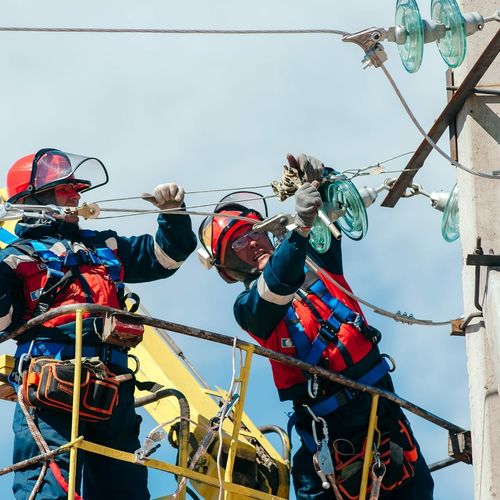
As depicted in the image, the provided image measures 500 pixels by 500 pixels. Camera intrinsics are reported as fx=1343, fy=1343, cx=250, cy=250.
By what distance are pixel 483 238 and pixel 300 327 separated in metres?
1.60

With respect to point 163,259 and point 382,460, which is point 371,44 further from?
point 382,460

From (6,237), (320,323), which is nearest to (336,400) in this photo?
(320,323)

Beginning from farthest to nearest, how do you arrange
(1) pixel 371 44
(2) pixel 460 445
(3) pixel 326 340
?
(3) pixel 326 340 → (2) pixel 460 445 → (1) pixel 371 44

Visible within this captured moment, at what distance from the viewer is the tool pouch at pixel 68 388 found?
22.6ft

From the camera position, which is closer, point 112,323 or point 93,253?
point 112,323

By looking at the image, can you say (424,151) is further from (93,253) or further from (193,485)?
(193,485)

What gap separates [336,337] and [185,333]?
1.04 meters

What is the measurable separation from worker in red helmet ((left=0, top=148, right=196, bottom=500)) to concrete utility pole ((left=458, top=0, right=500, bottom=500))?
1.80m

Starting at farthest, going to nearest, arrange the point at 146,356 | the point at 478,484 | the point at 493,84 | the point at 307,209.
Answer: the point at 146,356
the point at 307,209
the point at 493,84
the point at 478,484

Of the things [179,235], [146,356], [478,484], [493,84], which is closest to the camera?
[478,484]

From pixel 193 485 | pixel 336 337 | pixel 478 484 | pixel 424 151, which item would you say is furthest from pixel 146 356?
pixel 478 484

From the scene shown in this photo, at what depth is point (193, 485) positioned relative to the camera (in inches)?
327

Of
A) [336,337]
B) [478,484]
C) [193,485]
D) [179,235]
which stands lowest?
[478,484]

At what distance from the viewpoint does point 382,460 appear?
761 centimetres
